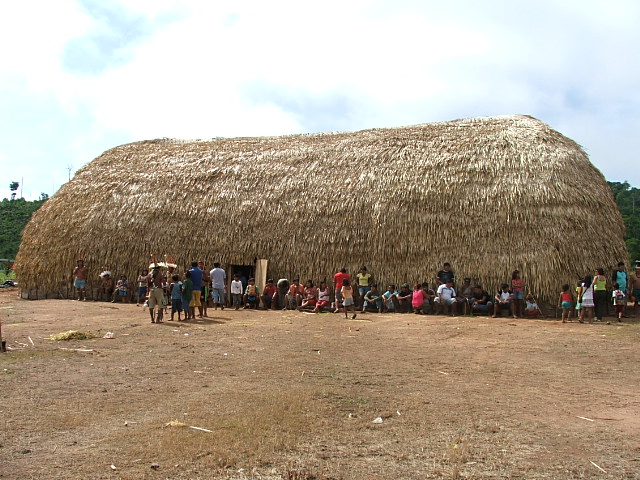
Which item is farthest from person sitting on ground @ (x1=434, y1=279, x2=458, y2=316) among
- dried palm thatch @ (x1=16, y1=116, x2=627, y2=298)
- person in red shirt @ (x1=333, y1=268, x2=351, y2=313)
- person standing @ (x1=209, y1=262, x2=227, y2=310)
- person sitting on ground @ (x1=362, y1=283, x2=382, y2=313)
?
person standing @ (x1=209, y1=262, x2=227, y2=310)

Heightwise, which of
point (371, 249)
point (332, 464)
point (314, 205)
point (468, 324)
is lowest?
point (332, 464)

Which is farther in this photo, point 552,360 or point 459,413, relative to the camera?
point 552,360

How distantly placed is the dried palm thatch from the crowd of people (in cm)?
39

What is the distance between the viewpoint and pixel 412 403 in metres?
5.82

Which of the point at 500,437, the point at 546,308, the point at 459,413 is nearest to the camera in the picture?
the point at 500,437

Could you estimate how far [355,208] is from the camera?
1644 centimetres

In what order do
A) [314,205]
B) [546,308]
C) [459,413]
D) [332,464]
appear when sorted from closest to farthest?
1. [332,464]
2. [459,413]
3. [546,308]
4. [314,205]

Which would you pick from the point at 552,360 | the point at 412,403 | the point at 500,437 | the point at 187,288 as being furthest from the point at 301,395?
the point at 187,288

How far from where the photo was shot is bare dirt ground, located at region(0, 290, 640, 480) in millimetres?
4207

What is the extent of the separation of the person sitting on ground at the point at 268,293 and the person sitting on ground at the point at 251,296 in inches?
9.4

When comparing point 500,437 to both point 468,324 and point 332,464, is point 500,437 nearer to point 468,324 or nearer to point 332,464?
point 332,464

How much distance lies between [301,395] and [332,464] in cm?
181

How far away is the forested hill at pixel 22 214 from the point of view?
1191 inches

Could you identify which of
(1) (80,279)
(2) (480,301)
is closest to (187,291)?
(2) (480,301)
